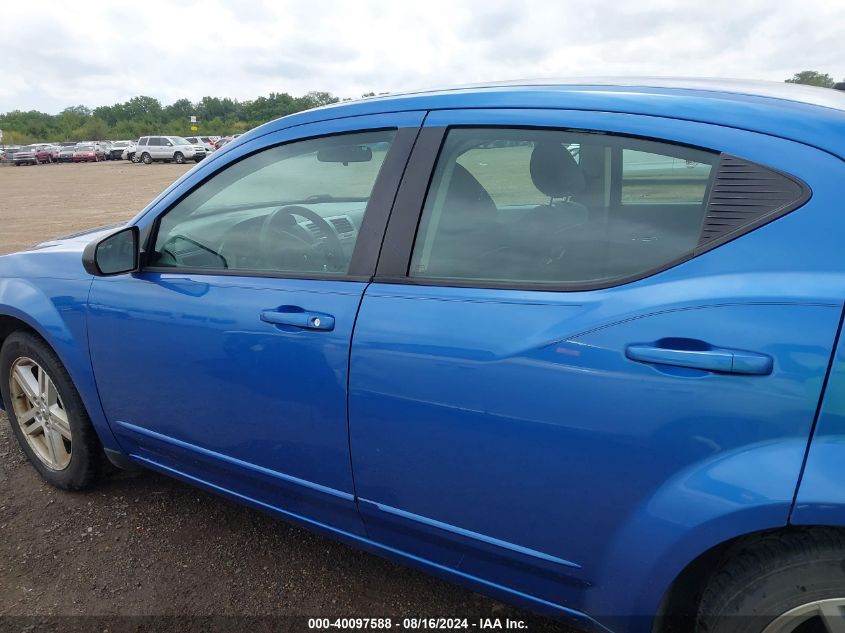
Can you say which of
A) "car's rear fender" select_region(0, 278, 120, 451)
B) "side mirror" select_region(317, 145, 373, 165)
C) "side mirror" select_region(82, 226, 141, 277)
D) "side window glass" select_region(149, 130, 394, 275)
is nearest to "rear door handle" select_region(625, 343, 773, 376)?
"side window glass" select_region(149, 130, 394, 275)

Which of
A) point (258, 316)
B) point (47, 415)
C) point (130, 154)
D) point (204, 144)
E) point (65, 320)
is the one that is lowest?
point (130, 154)

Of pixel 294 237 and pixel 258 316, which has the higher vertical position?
pixel 294 237

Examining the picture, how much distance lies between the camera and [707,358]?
1410mm

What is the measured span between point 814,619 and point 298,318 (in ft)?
5.00

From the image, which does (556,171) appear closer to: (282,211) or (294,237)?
(294,237)

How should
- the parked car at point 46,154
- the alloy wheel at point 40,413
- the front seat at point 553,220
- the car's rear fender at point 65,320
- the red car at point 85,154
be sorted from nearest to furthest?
1. the front seat at point 553,220
2. the car's rear fender at point 65,320
3. the alloy wheel at point 40,413
4. the red car at point 85,154
5. the parked car at point 46,154

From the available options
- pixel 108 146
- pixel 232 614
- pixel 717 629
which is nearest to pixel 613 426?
pixel 717 629

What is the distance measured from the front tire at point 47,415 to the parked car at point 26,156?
56.9 meters

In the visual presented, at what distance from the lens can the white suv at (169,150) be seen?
136ft

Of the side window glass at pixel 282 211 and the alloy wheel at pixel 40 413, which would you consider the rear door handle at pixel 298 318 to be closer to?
the side window glass at pixel 282 211

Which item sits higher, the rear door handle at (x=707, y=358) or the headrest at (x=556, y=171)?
the headrest at (x=556, y=171)

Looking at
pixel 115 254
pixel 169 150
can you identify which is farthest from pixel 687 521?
pixel 169 150

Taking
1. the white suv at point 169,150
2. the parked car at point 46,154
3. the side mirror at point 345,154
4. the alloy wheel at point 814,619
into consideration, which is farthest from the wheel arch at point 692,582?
the parked car at point 46,154

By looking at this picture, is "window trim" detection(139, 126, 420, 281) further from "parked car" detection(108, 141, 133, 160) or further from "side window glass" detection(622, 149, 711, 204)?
"parked car" detection(108, 141, 133, 160)
